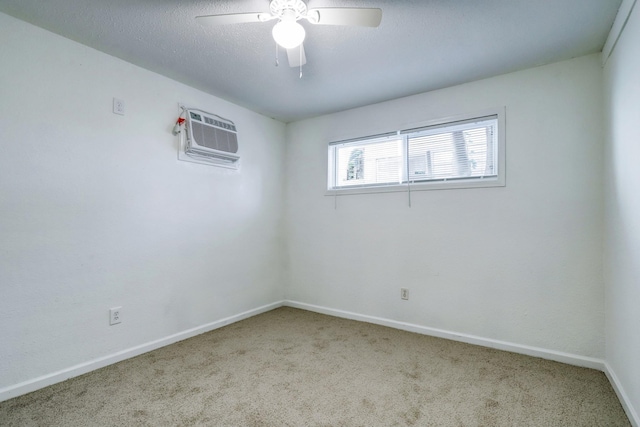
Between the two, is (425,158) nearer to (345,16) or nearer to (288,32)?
(345,16)

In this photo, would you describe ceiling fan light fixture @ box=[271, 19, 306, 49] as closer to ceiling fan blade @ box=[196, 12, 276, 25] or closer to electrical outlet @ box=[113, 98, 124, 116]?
ceiling fan blade @ box=[196, 12, 276, 25]

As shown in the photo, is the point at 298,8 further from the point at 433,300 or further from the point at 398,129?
the point at 433,300

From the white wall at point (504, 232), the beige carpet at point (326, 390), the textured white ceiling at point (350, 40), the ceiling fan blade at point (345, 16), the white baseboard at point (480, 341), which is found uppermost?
the textured white ceiling at point (350, 40)

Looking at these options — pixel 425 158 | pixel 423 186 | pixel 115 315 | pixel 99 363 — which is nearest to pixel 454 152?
pixel 425 158

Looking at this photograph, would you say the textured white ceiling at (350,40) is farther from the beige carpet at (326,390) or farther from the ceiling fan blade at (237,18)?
the beige carpet at (326,390)

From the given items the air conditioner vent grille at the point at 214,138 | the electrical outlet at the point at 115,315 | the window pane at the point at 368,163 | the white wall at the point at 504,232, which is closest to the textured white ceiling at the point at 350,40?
the white wall at the point at 504,232

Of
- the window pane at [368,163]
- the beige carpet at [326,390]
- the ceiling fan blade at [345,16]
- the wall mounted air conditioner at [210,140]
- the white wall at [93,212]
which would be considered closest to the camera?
the ceiling fan blade at [345,16]

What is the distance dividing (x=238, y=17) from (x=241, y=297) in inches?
104

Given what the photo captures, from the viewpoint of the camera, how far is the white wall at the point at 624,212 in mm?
1614

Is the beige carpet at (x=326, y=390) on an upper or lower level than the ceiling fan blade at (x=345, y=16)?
lower

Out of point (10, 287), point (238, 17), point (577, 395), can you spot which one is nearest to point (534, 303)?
point (577, 395)

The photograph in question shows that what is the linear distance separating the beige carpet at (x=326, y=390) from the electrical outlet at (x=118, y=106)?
1895mm

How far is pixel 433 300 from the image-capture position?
2879mm

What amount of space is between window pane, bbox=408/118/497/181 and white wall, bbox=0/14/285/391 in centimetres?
194
